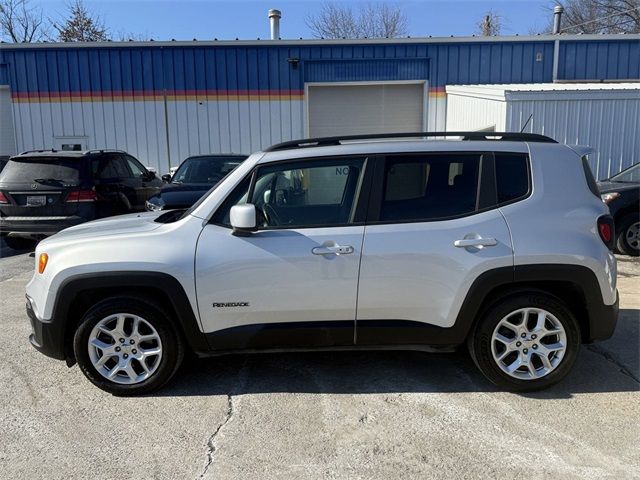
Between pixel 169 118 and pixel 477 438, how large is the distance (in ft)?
46.4

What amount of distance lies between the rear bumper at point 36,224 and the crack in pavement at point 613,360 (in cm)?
674

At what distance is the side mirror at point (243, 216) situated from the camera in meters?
3.51

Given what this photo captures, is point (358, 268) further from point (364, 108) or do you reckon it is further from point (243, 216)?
point (364, 108)

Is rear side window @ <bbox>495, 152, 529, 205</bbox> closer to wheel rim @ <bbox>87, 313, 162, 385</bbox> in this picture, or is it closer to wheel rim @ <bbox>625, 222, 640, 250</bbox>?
wheel rim @ <bbox>87, 313, 162, 385</bbox>

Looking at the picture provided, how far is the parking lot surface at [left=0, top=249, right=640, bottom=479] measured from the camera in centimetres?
301

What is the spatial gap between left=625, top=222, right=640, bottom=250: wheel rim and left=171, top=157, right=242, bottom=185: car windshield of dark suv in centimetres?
642

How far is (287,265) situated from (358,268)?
1.53 feet

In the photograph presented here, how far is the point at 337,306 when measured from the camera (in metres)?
3.70

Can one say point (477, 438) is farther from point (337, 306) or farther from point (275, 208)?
point (275, 208)

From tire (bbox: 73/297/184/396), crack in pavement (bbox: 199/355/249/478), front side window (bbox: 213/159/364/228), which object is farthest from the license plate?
front side window (bbox: 213/159/364/228)

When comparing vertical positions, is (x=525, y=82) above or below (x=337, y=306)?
above

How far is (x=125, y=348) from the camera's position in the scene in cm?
381

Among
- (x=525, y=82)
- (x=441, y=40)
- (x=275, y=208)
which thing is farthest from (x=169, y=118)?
(x=275, y=208)

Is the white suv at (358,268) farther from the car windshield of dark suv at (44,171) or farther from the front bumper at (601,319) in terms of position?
the car windshield of dark suv at (44,171)
